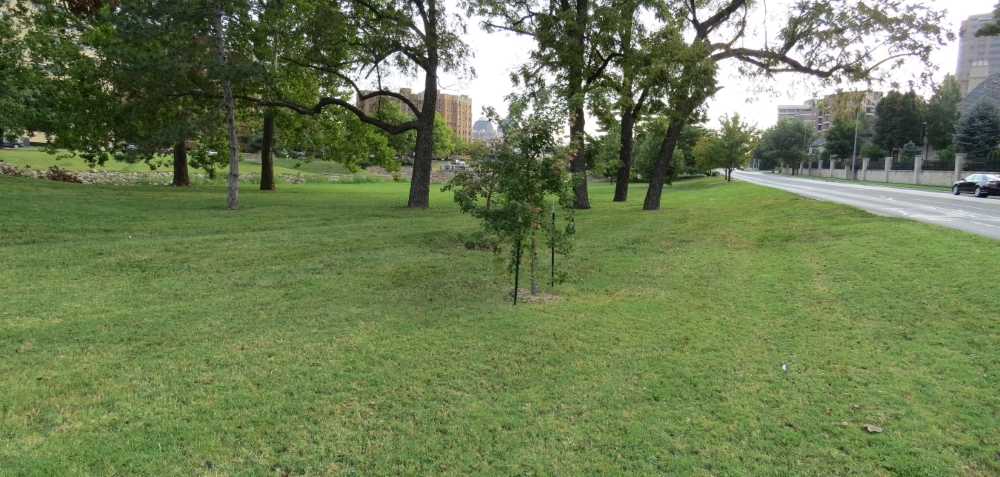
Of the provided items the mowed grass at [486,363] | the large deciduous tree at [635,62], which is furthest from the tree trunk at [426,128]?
the mowed grass at [486,363]

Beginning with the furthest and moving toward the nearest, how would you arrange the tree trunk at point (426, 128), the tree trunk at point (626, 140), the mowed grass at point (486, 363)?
the tree trunk at point (626, 140) → the tree trunk at point (426, 128) → the mowed grass at point (486, 363)

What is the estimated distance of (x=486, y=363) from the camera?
200 inches

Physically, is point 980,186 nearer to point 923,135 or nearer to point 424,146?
point 424,146

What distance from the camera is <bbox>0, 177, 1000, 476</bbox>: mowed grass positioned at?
3.50 meters

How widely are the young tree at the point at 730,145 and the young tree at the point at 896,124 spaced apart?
26.7 m

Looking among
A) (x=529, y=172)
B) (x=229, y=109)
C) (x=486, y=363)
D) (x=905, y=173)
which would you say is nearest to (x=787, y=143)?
(x=905, y=173)

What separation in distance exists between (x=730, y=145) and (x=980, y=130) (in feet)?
61.6

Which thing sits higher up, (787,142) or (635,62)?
(787,142)

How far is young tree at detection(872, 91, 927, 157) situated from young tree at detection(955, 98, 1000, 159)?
1967cm

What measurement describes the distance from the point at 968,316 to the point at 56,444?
8735 mm

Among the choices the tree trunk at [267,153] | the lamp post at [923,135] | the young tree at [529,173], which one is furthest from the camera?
the lamp post at [923,135]

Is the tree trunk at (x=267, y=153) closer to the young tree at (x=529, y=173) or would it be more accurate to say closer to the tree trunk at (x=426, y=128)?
the tree trunk at (x=426, y=128)

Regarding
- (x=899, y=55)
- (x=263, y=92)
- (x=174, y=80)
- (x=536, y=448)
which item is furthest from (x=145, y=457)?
(x=899, y=55)

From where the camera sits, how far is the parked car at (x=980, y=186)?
2514cm
